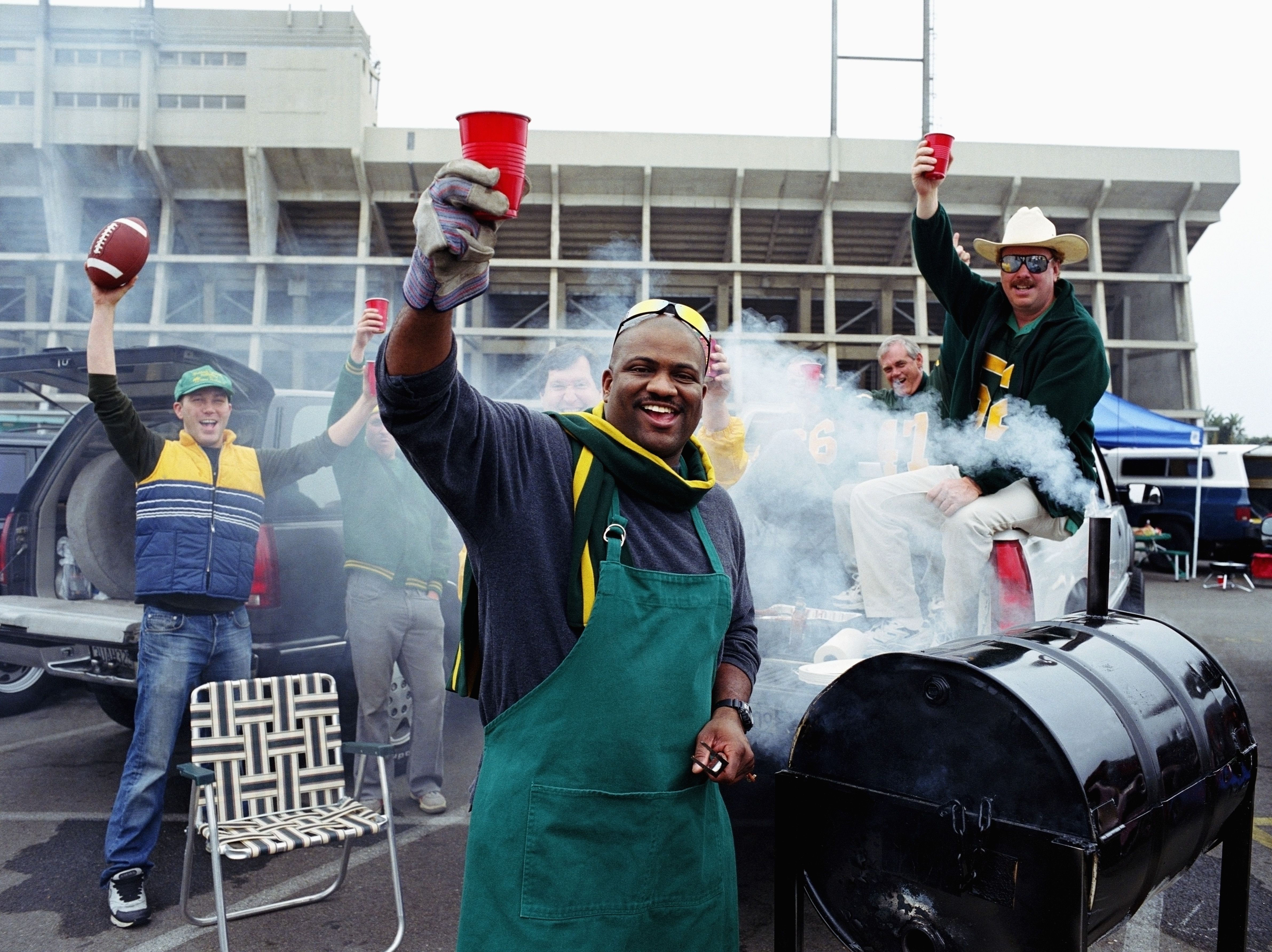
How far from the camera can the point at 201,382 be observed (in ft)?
13.0

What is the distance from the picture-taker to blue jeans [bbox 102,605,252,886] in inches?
136

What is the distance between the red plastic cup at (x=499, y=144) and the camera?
1.46m

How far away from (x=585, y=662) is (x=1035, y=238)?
2772mm

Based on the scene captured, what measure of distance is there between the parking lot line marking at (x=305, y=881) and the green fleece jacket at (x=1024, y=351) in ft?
10.1

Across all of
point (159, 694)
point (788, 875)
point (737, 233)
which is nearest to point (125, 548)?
point (159, 694)

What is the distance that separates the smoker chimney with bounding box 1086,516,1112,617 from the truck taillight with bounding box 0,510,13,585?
5689mm

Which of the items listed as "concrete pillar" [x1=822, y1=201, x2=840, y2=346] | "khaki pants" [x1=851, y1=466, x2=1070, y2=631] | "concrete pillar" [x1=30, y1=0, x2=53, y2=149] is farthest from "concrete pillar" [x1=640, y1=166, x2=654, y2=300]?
"khaki pants" [x1=851, y1=466, x2=1070, y2=631]

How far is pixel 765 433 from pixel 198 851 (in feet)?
11.7

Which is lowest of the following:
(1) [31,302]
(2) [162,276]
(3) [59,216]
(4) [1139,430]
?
(4) [1139,430]

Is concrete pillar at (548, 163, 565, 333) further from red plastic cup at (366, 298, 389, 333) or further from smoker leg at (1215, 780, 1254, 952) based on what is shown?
smoker leg at (1215, 780, 1254, 952)

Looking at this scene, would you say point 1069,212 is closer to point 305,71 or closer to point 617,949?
point 305,71

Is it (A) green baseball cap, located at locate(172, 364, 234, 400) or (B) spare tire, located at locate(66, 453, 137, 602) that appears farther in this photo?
(B) spare tire, located at locate(66, 453, 137, 602)

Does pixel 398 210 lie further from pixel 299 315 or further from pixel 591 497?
pixel 591 497

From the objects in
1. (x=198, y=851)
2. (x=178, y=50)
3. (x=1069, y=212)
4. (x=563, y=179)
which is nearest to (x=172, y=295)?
(x=178, y=50)
